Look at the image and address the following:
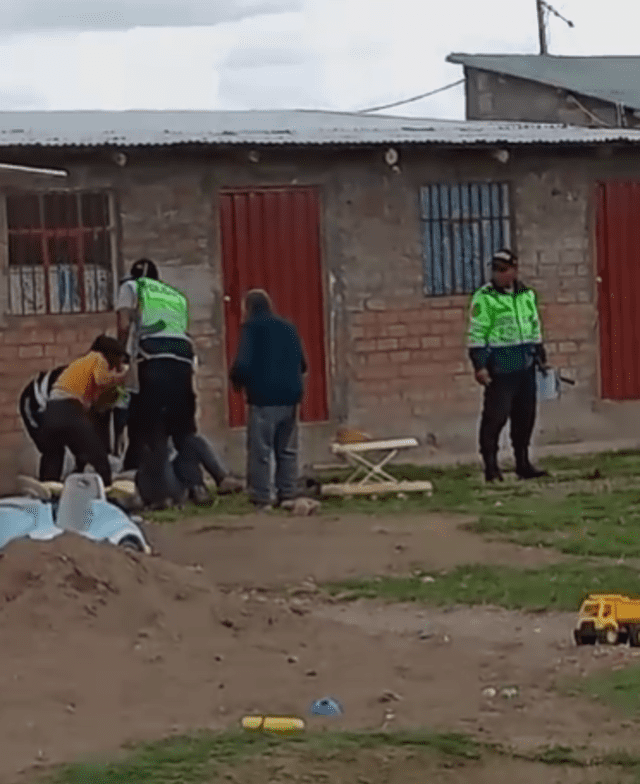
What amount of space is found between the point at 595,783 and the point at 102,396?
8169 mm

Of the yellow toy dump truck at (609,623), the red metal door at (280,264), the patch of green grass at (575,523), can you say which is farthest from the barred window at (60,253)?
the yellow toy dump truck at (609,623)

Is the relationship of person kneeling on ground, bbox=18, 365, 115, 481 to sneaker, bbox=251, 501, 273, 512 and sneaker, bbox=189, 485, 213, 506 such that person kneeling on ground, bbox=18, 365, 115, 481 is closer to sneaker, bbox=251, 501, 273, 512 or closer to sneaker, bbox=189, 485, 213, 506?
sneaker, bbox=189, 485, 213, 506

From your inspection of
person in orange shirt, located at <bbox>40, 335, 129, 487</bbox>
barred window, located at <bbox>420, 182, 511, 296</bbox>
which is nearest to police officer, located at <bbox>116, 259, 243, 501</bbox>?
person in orange shirt, located at <bbox>40, 335, 129, 487</bbox>

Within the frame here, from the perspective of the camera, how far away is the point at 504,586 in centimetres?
1170

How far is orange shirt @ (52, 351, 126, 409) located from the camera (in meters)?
14.8

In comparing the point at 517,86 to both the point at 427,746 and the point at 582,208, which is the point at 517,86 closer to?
the point at 582,208

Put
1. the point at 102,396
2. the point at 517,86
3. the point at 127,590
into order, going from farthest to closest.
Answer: the point at 517,86 < the point at 102,396 < the point at 127,590

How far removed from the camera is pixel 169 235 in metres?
17.7

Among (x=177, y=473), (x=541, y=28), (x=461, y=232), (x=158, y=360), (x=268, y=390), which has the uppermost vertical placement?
(x=541, y=28)

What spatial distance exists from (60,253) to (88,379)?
272 cm

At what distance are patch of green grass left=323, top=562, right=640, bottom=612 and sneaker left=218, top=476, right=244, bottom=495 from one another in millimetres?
4339

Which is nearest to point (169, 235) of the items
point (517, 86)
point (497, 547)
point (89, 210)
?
point (89, 210)

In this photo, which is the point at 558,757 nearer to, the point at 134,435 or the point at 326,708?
the point at 326,708

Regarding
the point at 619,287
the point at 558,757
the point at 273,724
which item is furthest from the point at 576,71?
the point at 558,757
